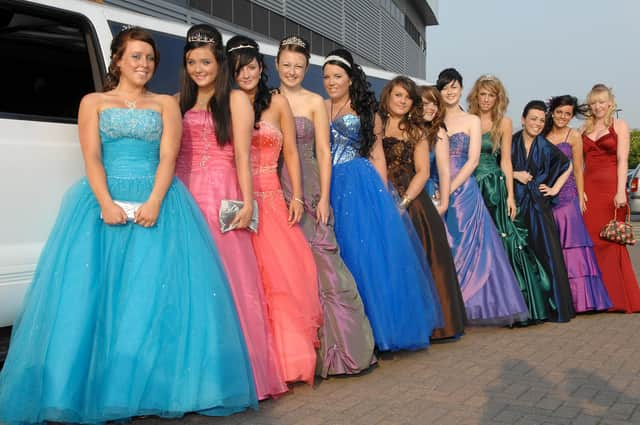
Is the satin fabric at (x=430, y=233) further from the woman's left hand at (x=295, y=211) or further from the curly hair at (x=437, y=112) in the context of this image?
the woman's left hand at (x=295, y=211)

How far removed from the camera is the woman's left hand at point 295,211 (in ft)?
14.4

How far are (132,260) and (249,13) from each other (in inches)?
496

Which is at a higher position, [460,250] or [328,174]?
[328,174]

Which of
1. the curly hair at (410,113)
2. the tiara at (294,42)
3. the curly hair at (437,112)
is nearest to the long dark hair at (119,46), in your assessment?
the tiara at (294,42)

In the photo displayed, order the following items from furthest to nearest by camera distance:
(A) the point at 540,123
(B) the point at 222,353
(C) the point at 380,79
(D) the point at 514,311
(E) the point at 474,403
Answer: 1. (C) the point at 380,79
2. (A) the point at 540,123
3. (D) the point at 514,311
4. (E) the point at 474,403
5. (B) the point at 222,353

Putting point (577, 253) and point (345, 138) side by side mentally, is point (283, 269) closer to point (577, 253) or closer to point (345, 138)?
point (345, 138)

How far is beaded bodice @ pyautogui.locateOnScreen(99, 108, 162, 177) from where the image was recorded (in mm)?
3670

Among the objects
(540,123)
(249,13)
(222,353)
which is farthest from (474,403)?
(249,13)

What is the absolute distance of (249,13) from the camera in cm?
1535

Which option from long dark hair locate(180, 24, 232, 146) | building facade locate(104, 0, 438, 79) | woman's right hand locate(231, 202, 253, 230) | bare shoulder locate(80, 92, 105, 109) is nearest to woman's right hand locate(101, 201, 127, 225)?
bare shoulder locate(80, 92, 105, 109)

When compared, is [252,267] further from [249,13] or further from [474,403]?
[249,13]

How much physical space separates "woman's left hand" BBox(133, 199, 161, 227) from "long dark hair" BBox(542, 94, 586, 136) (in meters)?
4.36

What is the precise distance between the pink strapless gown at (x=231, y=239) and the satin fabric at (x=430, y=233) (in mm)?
1619

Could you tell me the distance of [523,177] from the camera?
643cm
